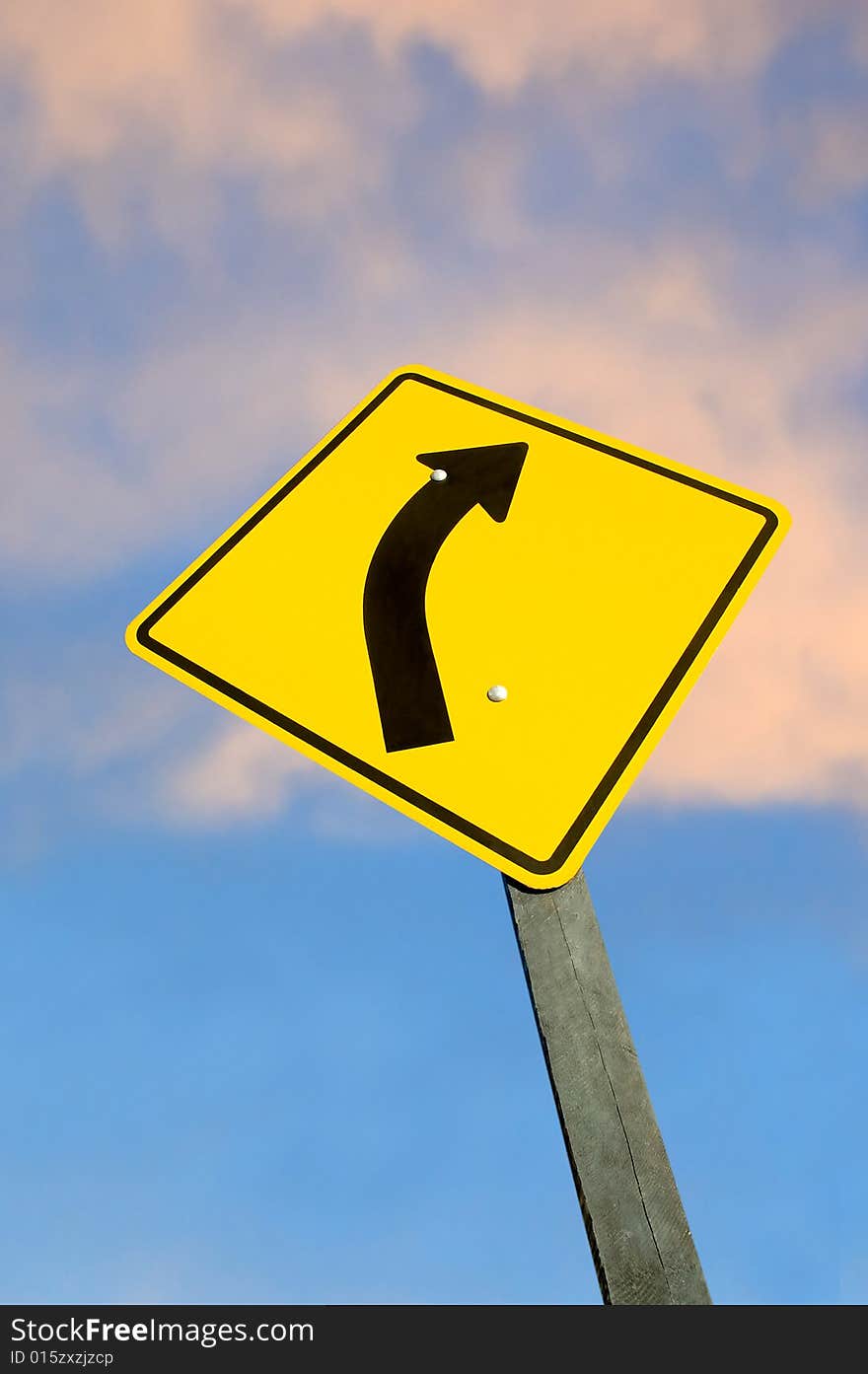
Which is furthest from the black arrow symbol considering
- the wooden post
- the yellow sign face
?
the wooden post

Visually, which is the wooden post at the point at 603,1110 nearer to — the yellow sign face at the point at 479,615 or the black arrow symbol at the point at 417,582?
the yellow sign face at the point at 479,615

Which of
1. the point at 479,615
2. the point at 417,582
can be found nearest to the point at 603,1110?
the point at 479,615

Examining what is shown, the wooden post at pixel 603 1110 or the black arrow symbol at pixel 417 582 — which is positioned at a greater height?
the black arrow symbol at pixel 417 582

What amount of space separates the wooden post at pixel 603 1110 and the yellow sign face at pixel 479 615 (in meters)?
0.19

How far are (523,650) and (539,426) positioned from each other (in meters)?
0.82

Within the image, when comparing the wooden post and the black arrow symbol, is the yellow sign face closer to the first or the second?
the black arrow symbol

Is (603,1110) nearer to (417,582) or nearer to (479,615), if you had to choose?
(479,615)

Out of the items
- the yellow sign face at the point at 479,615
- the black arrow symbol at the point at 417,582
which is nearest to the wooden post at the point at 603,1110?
the yellow sign face at the point at 479,615

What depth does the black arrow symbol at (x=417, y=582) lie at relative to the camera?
161 centimetres

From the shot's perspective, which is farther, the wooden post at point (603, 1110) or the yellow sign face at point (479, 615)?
the yellow sign face at point (479, 615)

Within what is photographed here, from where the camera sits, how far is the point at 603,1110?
1.45m
